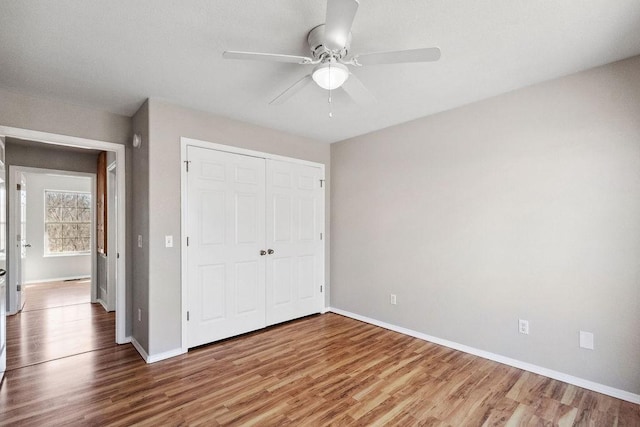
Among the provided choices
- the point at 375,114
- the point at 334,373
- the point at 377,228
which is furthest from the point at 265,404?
the point at 375,114

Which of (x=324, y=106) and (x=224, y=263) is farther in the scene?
(x=224, y=263)

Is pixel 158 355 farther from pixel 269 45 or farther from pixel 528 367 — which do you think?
pixel 528 367

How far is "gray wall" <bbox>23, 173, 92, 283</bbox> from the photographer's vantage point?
249 inches

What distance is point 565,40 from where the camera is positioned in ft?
6.48

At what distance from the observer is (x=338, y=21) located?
1.47 m

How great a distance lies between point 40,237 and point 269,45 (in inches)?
288

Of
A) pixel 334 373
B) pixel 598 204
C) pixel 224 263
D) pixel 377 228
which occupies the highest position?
pixel 598 204

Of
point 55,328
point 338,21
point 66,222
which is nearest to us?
point 338,21

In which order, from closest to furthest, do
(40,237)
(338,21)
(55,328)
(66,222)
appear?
(338,21), (55,328), (40,237), (66,222)

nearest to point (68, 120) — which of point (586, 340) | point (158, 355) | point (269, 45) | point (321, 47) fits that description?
point (269, 45)

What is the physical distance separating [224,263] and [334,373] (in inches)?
62.8

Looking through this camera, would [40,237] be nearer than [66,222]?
Yes

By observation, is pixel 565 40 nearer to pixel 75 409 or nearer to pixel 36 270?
pixel 75 409

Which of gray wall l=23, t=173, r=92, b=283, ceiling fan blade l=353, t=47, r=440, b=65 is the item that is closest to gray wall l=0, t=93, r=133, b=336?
ceiling fan blade l=353, t=47, r=440, b=65
